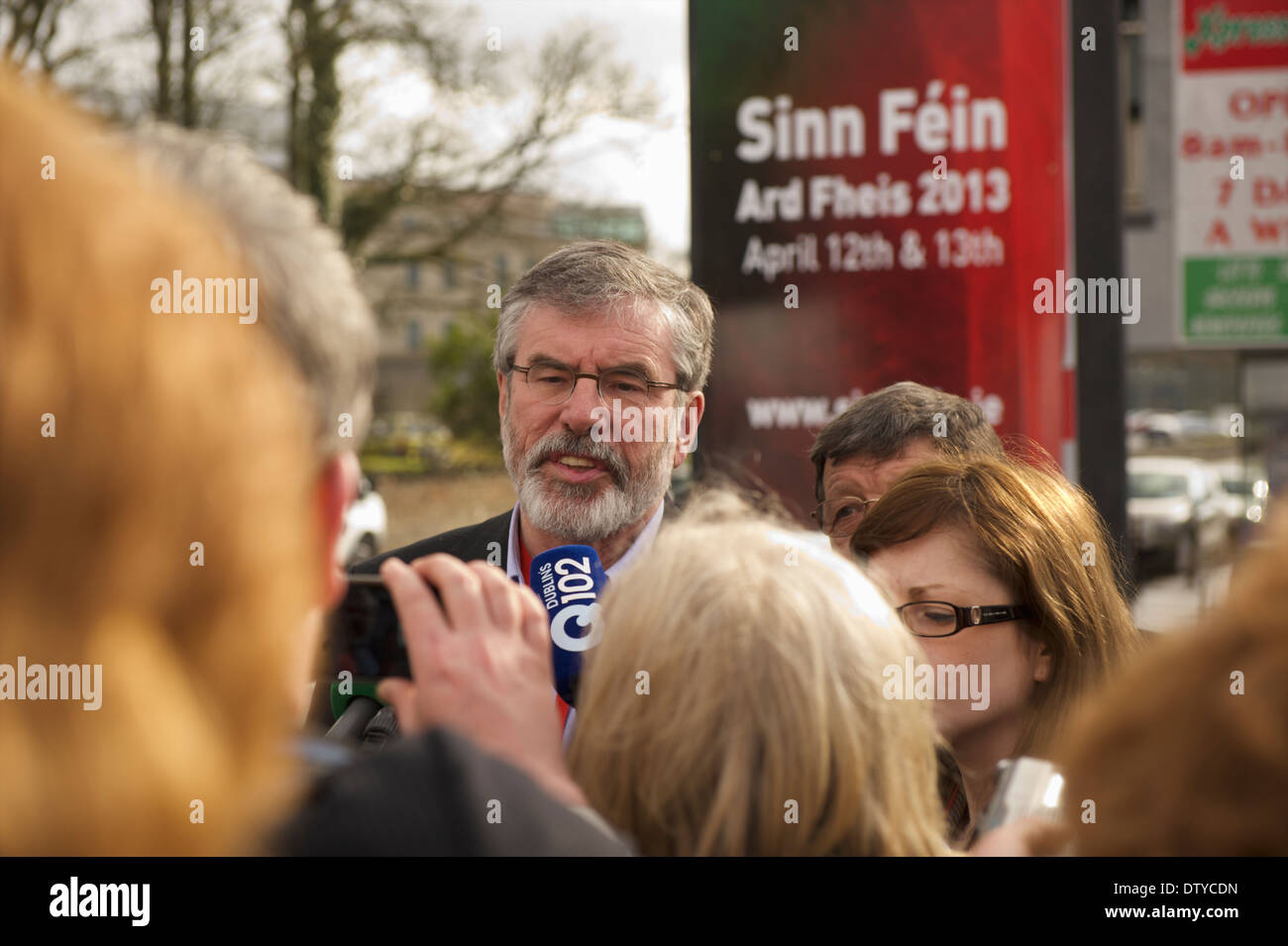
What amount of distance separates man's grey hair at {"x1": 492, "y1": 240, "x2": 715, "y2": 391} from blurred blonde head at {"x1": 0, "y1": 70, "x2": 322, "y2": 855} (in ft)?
6.58

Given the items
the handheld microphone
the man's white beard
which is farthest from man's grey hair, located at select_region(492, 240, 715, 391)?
the handheld microphone

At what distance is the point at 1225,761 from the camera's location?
0.89 m

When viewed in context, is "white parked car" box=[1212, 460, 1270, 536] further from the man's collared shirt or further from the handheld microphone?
the handheld microphone

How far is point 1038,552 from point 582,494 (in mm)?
982

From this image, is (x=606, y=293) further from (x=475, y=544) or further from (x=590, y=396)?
(x=475, y=544)

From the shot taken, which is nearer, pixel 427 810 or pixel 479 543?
pixel 427 810

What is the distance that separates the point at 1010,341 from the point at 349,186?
10500 mm

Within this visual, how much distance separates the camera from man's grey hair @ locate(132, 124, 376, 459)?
3.61ft

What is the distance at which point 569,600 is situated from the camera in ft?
6.47

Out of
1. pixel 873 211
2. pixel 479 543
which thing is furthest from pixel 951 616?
pixel 873 211

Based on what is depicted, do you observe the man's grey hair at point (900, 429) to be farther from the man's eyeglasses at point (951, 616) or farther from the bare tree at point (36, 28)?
the bare tree at point (36, 28)

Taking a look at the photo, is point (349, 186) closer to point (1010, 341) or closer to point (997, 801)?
point (1010, 341)

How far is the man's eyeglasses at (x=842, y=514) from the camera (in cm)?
288
